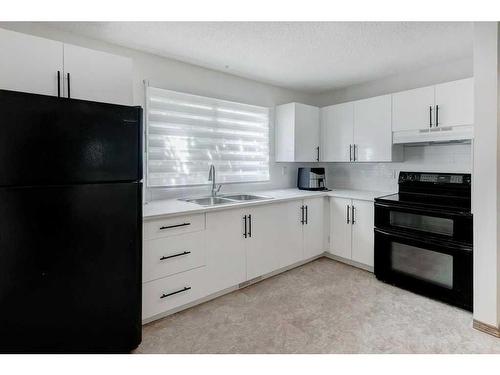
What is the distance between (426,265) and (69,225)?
2.89 meters

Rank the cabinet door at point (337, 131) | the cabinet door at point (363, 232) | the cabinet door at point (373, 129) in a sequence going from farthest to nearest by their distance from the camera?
1. the cabinet door at point (337, 131)
2. the cabinet door at point (373, 129)
3. the cabinet door at point (363, 232)

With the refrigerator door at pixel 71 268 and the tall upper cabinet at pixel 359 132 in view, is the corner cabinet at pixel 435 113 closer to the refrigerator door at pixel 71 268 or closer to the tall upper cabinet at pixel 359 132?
the tall upper cabinet at pixel 359 132

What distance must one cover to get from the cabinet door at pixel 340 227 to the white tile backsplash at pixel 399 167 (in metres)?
0.68

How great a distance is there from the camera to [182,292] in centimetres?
237

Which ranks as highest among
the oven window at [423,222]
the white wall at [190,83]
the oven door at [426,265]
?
the white wall at [190,83]

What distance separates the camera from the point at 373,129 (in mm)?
3393

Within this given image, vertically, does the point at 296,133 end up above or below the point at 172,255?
above

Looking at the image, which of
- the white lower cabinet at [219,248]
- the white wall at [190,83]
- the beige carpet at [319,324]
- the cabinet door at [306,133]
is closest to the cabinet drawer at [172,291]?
the white lower cabinet at [219,248]

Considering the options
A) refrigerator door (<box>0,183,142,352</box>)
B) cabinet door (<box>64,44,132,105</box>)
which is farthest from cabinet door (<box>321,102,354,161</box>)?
refrigerator door (<box>0,183,142,352</box>)

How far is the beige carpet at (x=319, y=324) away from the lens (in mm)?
1939

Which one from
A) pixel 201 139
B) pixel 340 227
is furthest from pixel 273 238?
pixel 201 139

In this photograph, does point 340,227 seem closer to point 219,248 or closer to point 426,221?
point 426,221
